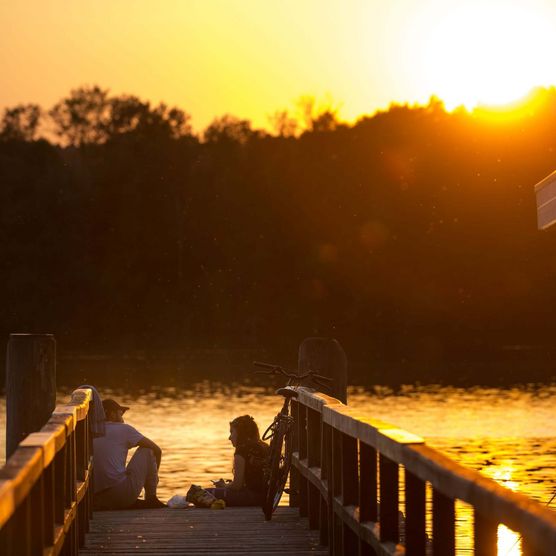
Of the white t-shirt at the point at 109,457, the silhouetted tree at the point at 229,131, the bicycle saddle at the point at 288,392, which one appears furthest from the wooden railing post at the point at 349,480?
the silhouetted tree at the point at 229,131

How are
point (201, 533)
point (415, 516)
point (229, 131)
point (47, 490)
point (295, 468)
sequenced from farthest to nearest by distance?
point (229, 131) → point (295, 468) → point (201, 533) → point (47, 490) → point (415, 516)

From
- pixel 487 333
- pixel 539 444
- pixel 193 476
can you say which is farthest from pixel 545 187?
pixel 487 333

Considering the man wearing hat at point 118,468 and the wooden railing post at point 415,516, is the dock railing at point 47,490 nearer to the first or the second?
the wooden railing post at point 415,516

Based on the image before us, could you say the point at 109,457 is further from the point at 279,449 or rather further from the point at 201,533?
the point at 201,533

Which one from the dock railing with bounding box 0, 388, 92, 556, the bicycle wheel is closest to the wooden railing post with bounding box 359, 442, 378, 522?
the dock railing with bounding box 0, 388, 92, 556

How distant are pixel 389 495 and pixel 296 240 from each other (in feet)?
272

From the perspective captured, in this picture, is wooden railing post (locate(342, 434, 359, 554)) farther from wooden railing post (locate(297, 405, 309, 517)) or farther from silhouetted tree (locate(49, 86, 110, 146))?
silhouetted tree (locate(49, 86, 110, 146))

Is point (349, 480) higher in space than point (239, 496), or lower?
higher

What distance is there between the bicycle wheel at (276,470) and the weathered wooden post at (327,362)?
4.44 ft

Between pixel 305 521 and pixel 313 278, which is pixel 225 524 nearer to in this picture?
pixel 305 521

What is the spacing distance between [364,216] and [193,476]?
62.8 meters

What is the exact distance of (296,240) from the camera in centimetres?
8975

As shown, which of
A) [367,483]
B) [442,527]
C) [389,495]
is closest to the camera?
[442,527]

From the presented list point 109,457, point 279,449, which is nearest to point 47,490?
point 279,449
